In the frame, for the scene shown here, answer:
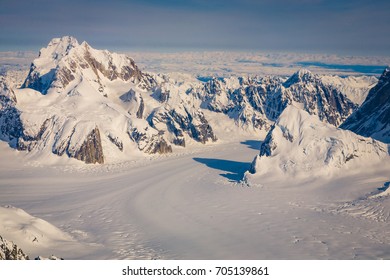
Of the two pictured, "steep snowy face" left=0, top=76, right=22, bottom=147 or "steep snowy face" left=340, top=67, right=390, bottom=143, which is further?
"steep snowy face" left=0, top=76, right=22, bottom=147

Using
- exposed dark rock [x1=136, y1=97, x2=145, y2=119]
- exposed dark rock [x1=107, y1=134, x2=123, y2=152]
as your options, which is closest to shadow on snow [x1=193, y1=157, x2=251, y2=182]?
exposed dark rock [x1=107, y1=134, x2=123, y2=152]

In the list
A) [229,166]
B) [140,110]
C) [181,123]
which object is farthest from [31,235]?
[140,110]

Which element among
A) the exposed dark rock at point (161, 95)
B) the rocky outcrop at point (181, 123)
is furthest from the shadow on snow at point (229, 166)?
the exposed dark rock at point (161, 95)

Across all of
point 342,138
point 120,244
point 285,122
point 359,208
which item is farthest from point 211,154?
A: point 120,244

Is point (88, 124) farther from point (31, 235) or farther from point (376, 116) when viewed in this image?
point (376, 116)

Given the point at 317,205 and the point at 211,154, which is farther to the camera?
the point at 211,154

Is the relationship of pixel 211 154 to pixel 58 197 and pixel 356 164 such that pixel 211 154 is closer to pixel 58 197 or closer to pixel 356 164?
pixel 356 164

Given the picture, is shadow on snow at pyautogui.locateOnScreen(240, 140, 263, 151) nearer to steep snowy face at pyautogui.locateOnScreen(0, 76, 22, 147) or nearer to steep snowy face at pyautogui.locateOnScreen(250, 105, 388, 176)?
steep snowy face at pyautogui.locateOnScreen(250, 105, 388, 176)
